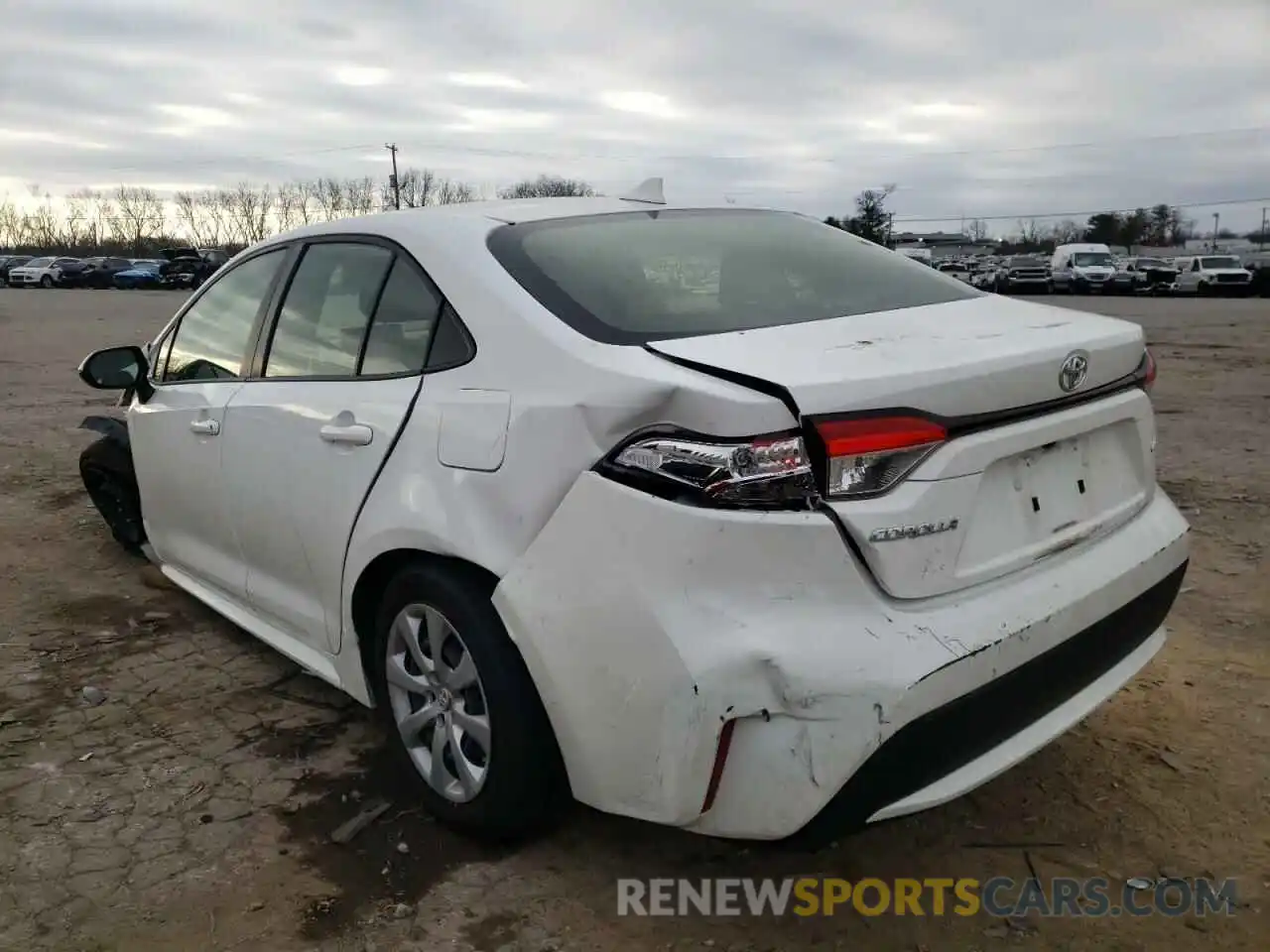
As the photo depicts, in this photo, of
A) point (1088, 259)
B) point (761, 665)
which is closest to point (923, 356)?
point (761, 665)

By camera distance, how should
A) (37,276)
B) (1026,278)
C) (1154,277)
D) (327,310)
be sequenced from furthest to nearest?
(37,276), (1026,278), (1154,277), (327,310)

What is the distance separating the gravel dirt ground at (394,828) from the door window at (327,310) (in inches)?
46.6

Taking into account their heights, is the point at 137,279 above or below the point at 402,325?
above

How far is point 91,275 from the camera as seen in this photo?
53.3 meters

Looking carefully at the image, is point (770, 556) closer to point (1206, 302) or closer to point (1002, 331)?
point (1002, 331)

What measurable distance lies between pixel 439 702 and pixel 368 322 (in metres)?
1.10

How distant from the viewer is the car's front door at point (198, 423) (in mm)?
3459

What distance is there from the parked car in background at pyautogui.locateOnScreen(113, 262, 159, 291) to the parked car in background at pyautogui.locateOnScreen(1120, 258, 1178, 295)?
44.4 m

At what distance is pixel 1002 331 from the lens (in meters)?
2.39

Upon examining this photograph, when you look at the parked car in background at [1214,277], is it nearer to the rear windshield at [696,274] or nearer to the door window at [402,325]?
the rear windshield at [696,274]

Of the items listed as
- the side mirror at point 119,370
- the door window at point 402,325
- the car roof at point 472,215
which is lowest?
the side mirror at point 119,370

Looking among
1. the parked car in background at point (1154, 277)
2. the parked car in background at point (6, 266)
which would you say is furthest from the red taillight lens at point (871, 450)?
the parked car in background at point (6, 266)

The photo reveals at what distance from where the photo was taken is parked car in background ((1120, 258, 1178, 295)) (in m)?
35.2

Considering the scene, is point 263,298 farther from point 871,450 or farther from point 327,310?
point 871,450
